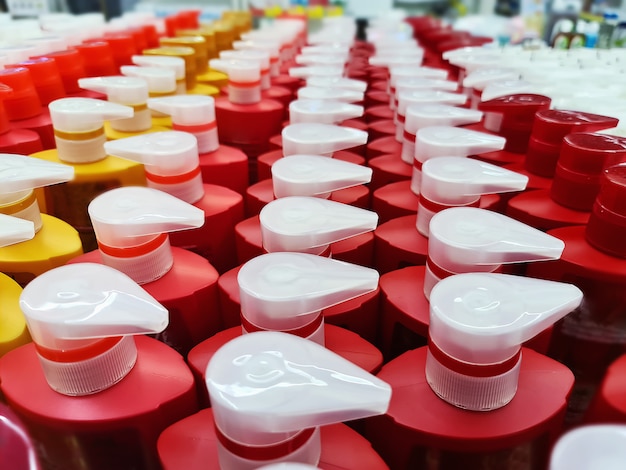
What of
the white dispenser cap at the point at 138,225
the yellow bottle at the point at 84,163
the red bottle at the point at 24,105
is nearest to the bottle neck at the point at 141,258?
the white dispenser cap at the point at 138,225

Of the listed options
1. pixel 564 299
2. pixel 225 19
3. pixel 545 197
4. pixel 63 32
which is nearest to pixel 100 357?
pixel 564 299

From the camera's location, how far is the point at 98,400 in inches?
10.6

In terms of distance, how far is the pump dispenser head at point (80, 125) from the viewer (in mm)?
436

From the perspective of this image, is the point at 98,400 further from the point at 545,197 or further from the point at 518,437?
the point at 545,197

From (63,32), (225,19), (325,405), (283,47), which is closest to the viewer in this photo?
(325,405)

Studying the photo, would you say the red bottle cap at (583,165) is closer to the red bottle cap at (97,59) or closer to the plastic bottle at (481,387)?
the plastic bottle at (481,387)

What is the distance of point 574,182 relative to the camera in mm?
392

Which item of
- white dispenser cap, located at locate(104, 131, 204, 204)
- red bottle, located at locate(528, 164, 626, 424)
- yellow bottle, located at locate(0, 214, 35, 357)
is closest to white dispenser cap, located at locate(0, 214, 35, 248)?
yellow bottle, located at locate(0, 214, 35, 357)

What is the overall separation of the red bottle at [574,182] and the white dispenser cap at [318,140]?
142 mm

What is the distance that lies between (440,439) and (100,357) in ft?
0.58

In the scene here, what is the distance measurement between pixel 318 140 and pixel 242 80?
21 cm

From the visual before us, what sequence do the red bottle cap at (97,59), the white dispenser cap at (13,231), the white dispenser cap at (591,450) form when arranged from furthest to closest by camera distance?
1. the red bottle cap at (97,59)
2. the white dispenser cap at (13,231)
3. the white dispenser cap at (591,450)

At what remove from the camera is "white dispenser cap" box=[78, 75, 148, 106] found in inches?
19.7

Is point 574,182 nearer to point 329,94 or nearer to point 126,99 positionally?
point 329,94
